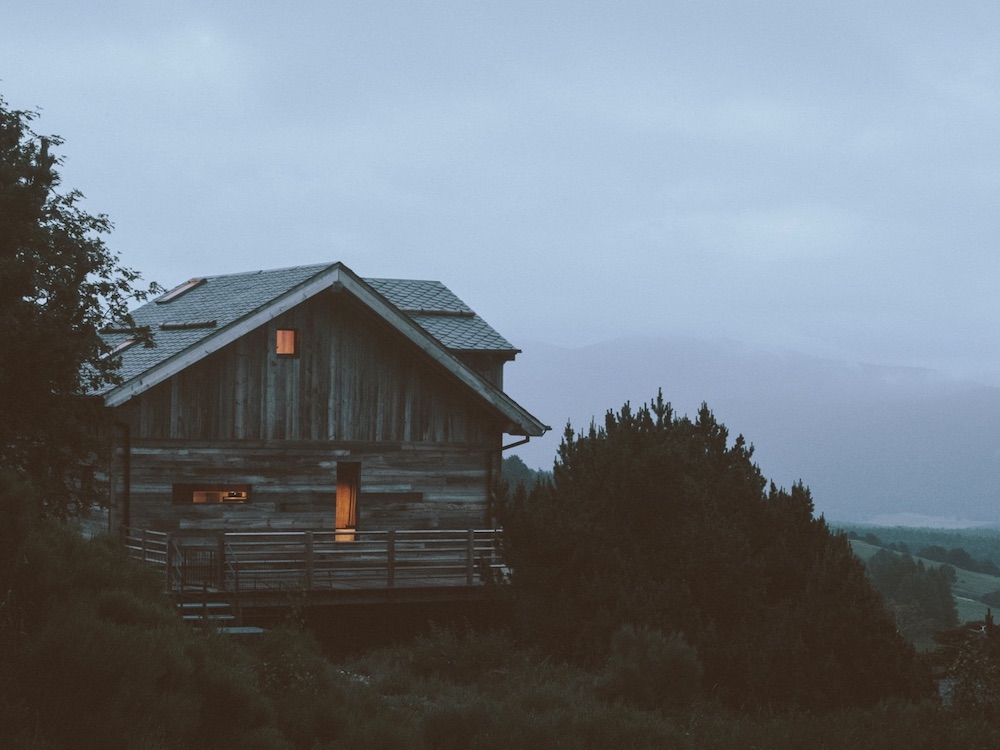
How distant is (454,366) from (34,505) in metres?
16.5

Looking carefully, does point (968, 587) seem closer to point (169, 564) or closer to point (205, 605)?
point (169, 564)

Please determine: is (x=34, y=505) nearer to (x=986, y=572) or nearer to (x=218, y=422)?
(x=218, y=422)

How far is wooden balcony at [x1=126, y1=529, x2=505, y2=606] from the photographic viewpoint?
82.7ft

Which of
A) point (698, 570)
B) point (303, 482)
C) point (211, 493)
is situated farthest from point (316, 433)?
point (698, 570)

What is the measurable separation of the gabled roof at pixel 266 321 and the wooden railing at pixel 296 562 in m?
3.37

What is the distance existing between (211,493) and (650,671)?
13520 millimetres

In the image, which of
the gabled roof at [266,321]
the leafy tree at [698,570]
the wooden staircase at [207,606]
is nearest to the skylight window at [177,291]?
the gabled roof at [266,321]

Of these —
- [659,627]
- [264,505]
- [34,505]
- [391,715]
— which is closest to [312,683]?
[391,715]

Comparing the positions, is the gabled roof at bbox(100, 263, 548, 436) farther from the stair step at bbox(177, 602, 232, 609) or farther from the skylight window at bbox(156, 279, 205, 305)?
the stair step at bbox(177, 602, 232, 609)

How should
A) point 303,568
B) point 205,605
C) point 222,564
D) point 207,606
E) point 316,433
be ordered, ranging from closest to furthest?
point 205,605 < point 207,606 < point 222,564 < point 303,568 < point 316,433

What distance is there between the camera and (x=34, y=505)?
44.4 feet

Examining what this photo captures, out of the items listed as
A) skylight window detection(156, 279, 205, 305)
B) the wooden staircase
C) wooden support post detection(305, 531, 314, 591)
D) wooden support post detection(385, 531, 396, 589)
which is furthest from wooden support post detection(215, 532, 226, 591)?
skylight window detection(156, 279, 205, 305)

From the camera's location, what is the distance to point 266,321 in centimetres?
2817

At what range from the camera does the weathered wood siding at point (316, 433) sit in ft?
92.1
